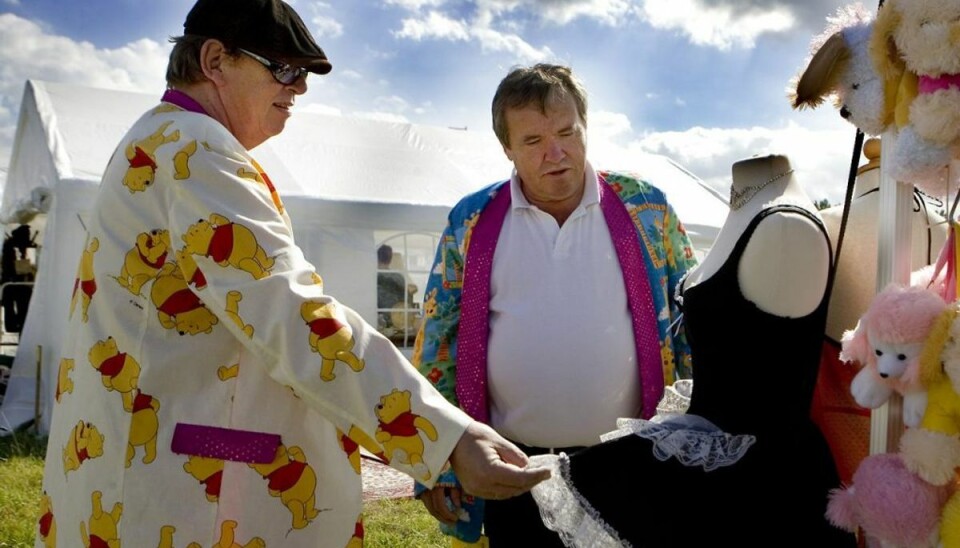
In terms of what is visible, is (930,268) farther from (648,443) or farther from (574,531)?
(574,531)

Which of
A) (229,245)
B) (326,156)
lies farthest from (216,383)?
(326,156)

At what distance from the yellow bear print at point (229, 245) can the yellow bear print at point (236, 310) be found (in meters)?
0.04

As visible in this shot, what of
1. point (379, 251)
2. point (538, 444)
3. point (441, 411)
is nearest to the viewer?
point (441, 411)

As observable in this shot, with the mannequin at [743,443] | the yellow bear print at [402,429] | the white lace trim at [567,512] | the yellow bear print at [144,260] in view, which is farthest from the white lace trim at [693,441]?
the yellow bear print at [144,260]

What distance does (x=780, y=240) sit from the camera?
1.26m

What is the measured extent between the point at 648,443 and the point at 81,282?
1.02m

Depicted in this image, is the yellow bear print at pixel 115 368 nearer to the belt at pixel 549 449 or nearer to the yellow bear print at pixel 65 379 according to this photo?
the yellow bear print at pixel 65 379

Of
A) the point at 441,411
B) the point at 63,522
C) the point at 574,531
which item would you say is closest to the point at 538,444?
the point at 574,531

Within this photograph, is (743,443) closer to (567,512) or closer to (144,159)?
(567,512)

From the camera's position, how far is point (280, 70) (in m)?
1.45

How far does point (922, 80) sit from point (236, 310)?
105 cm

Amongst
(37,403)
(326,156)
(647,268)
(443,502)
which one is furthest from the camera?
(326,156)

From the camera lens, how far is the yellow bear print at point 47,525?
54.2 inches

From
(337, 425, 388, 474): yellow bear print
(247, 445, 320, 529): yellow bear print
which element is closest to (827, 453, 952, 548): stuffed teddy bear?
(337, 425, 388, 474): yellow bear print
